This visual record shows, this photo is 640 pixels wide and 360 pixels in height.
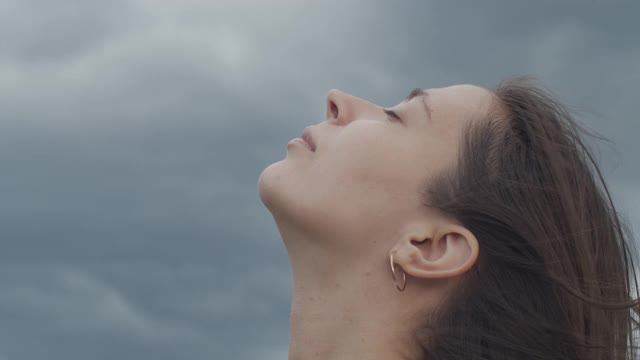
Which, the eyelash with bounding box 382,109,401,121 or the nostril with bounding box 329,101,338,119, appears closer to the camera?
the eyelash with bounding box 382,109,401,121

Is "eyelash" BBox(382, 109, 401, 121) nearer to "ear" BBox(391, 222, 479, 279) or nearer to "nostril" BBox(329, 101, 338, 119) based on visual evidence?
"nostril" BBox(329, 101, 338, 119)

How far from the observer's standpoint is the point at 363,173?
4.02 meters

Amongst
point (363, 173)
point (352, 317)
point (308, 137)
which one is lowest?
point (352, 317)

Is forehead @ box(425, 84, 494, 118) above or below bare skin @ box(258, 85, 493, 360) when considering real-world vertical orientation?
above

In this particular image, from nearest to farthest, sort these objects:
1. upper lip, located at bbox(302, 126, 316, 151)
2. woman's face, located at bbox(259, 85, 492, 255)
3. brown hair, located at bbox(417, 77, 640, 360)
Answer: brown hair, located at bbox(417, 77, 640, 360) → woman's face, located at bbox(259, 85, 492, 255) → upper lip, located at bbox(302, 126, 316, 151)

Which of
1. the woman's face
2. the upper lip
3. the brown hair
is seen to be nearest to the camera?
the brown hair

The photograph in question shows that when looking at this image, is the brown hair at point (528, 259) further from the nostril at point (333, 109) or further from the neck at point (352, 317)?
the nostril at point (333, 109)

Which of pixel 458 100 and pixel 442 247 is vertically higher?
pixel 458 100

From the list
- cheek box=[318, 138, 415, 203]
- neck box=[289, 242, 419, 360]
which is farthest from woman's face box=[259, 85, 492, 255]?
neck box=[289, 242, 419, 360]

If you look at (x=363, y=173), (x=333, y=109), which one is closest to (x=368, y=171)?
(x=363, y=173)

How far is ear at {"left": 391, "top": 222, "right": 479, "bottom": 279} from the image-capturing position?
3914mm

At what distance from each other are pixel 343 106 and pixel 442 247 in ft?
2.85

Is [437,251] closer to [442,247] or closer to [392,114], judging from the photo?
[442,247]

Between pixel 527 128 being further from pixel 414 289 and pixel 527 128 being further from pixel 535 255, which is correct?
pixel 414 289
